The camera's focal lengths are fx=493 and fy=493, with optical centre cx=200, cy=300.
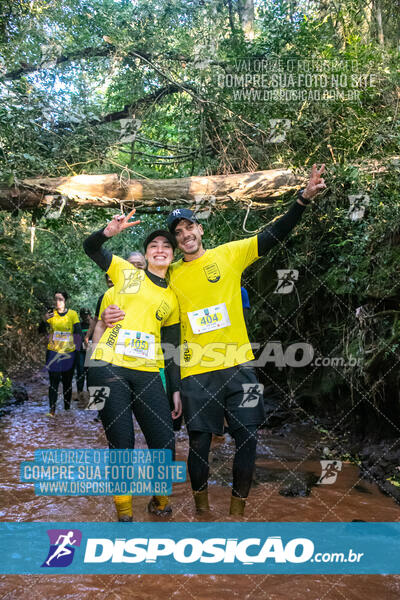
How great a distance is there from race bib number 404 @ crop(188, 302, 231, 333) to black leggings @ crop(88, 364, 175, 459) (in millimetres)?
453

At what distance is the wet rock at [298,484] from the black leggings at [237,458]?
79cm

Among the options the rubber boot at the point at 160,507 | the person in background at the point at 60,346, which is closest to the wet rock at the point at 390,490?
the rubber boot at the point at 160,507

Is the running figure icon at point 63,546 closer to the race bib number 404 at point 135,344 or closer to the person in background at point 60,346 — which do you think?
the race bib number 404 at point 135,344

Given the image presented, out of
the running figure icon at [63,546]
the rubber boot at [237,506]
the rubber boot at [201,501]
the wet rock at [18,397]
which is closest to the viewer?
the running figure icon at [63,546]

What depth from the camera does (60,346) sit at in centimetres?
738

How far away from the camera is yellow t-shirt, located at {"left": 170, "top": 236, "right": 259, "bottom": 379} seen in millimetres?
3275

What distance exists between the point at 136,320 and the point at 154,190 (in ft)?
8.83

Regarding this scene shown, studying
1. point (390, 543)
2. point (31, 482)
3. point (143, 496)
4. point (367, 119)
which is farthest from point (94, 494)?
point (367, 119)

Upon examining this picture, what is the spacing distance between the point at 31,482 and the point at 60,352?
3.25m

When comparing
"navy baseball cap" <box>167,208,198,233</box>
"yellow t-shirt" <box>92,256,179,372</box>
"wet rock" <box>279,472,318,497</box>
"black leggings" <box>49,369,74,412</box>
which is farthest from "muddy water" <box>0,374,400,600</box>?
"navy baseball cap" <box>167,208,198,233</box>

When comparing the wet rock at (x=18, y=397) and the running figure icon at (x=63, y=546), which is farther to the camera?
the wet rock at (x=18, y=397)

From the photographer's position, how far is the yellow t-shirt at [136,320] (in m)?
3.22

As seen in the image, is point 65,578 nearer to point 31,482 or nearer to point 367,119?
point 31,482

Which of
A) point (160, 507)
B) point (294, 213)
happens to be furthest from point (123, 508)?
point (294, 213)
